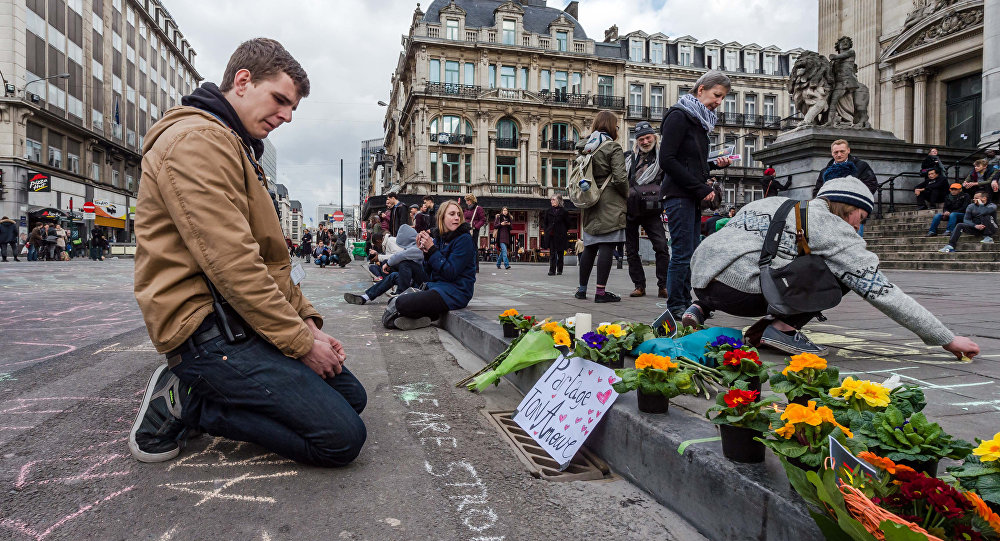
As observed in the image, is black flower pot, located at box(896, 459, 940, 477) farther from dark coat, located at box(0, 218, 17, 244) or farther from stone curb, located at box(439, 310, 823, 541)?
dark coat, located at box(0, 218, 17, 244)

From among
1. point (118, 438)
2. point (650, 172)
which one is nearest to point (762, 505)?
point (118, 438)

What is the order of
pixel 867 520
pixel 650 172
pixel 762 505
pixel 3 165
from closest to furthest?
pixel 867 520 → pixel 762 505 → pixel 650 172 → pixel 3 165

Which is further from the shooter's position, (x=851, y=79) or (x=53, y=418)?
(x=851, y=79)

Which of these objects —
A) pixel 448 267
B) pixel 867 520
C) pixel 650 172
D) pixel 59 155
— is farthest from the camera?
pixel 59 155

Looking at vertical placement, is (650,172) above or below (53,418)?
above

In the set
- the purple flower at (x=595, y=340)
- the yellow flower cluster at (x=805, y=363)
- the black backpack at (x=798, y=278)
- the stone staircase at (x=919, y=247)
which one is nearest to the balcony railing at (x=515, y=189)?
the stone staircase at (x=919, y=247)

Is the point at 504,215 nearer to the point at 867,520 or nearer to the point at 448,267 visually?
the point at 448,267

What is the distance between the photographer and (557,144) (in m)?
43.3

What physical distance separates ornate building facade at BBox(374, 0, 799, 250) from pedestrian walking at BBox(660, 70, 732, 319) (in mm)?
34680

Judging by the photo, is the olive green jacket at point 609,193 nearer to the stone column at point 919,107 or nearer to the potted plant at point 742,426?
the potted plant at point 742,426

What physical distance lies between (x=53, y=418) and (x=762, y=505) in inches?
122

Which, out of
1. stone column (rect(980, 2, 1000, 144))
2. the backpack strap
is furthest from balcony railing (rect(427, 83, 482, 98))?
the backpack strap

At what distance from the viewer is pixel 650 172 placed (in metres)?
6.62

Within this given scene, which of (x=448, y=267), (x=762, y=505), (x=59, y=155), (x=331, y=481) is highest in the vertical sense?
(x=59, y=155)
